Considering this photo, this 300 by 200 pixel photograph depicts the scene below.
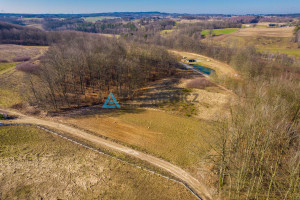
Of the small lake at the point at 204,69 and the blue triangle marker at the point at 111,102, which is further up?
the small lake at the point at 204,69

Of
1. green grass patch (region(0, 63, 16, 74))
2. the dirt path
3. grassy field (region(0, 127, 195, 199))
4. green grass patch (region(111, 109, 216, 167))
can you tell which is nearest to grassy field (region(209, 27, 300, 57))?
green grass patch (region(111, 109, 216, 167))

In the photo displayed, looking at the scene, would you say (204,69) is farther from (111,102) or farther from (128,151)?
(128,151)

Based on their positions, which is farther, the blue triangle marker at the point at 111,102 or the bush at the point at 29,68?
the bush at the point at 29,68

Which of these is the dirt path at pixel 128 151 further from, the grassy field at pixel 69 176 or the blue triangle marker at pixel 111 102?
the blue triangle marker at pixel 111 102

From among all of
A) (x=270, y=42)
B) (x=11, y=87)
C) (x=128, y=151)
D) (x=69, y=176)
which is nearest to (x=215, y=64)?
(x=270, y=42)

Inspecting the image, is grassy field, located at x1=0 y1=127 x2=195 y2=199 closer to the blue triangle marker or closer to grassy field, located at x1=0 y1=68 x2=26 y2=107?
the blue triangle marker

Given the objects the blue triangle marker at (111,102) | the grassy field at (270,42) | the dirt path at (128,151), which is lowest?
the dirt path at (128,151)

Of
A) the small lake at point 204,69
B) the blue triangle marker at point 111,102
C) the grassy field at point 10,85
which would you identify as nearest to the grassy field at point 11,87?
the grassy field at point 10,85

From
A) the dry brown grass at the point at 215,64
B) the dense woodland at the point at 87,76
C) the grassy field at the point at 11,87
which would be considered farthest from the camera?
the dry brown grass at the point at 215,64
